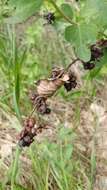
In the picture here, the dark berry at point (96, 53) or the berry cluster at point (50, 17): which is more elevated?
the berry cluster at point (50, 17)

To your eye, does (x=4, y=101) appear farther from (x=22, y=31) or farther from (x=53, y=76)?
(x=53, y=76)

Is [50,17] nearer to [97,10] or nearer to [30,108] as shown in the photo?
[97,10]

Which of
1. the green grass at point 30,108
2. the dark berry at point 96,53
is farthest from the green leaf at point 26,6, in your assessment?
the green grass at point 30,108

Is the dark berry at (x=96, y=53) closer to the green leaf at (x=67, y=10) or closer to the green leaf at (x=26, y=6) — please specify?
the green leaf at (x=67, y=10)

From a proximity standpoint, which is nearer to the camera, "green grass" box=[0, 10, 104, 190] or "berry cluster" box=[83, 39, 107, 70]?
"berry cluster" box=[83, 39, 107, 70]

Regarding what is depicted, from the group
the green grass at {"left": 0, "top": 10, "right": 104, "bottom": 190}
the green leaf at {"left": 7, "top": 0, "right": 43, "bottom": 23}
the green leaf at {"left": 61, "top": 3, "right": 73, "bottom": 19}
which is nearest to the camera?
the green leaf at {"left": 7, "top": 0, "right": 43, "bottom": 23}

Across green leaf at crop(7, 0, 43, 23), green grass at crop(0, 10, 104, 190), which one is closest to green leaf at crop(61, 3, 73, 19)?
green leaf at crop(7, 0, 43, 23)

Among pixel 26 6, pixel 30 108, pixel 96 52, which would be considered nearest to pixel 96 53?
pixel 96 52

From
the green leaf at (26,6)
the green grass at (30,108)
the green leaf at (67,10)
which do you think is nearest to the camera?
the green leaf at (26,6)

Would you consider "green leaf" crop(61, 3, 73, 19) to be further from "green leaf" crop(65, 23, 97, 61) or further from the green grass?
the green grass

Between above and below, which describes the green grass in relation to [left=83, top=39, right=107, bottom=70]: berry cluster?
below
